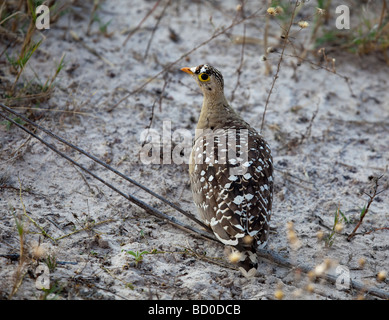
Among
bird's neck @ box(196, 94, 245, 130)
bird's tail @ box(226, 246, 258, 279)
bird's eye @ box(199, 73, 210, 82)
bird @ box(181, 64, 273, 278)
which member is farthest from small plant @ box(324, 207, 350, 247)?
bird's eye @ box(199, 73, 210, 82)

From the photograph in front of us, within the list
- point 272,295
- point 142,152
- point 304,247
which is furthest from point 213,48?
point 272,295

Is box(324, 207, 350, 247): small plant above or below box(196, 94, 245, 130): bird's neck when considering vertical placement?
below

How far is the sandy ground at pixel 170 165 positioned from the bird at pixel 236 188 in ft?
0.93

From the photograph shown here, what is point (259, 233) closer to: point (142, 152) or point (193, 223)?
point (193, 223)

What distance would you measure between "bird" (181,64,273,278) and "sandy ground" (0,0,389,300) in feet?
0.93

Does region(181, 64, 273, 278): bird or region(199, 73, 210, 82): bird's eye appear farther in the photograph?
region(199, 73, 210, 82): bird's eye

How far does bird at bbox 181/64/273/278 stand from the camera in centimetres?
281

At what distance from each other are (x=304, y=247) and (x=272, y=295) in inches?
26.0
